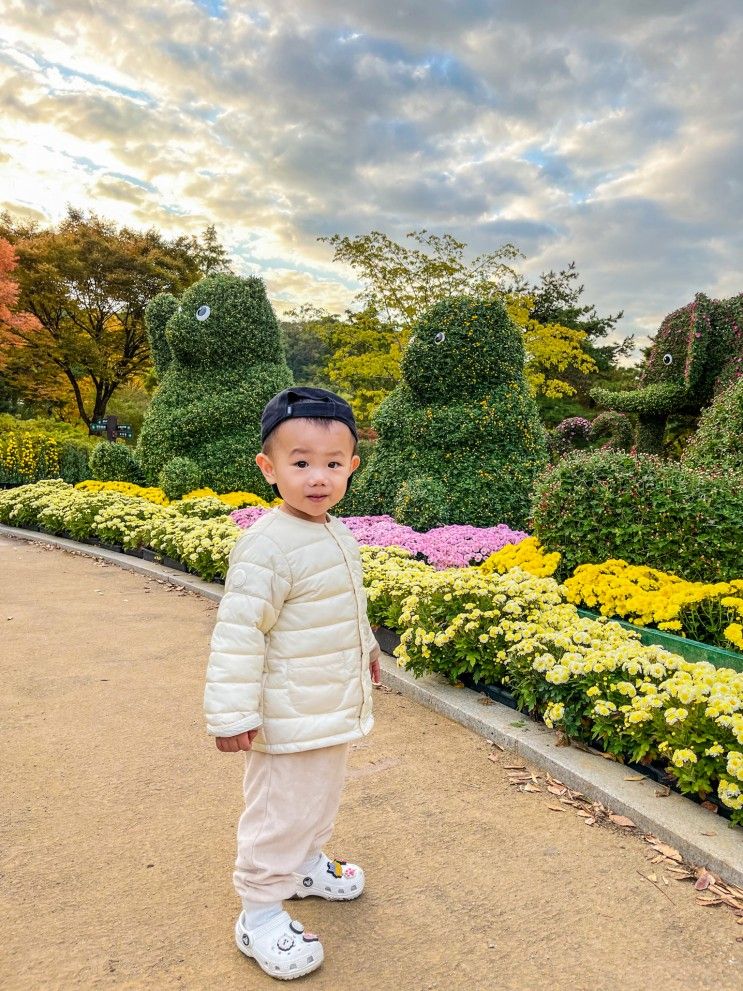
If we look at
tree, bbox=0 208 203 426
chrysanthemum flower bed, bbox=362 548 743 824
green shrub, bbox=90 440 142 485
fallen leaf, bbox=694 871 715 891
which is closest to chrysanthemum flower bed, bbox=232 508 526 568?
chrysanthemum flower bed, bbox=362 548 743 824

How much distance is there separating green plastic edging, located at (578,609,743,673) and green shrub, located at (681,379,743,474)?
1.97 m

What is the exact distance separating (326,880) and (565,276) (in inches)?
1133

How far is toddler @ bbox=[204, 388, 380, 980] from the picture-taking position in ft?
6.60

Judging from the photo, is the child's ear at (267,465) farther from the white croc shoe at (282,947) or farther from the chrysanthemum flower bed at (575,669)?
the chrysanthemum flower bed at (575,669)

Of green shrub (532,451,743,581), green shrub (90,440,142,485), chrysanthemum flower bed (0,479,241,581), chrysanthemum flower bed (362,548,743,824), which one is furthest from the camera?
green shrub (90,440,142,485)

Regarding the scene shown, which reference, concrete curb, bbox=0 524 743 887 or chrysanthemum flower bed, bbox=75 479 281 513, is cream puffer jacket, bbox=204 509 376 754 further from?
chrysanthemum flower bed, bbox=75 479 281 513

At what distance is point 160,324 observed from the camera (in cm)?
1158

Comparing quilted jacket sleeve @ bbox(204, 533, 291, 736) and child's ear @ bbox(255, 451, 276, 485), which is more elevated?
child's ear @ bbox(255, 451, 276, 485)

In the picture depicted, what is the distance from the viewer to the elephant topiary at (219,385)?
1059cm

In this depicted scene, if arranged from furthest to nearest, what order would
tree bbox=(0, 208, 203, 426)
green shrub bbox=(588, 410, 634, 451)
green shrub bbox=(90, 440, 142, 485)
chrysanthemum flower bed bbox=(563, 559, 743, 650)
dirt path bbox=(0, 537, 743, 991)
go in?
tree bbox=(0, 208, 203, 426) → green shrub bbox=(588, 410, 634, 451) → green shrub bbox=(90, 440, 142, 485) → chrysanthemum flower bed bbox=(563, 559, 743, 650) → dirt path bbox=(0, 537, 743, 991)

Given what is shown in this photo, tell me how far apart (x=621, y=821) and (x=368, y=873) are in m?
1.04

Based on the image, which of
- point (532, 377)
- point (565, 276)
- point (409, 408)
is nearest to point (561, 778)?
point (409, 408)

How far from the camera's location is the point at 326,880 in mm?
2365

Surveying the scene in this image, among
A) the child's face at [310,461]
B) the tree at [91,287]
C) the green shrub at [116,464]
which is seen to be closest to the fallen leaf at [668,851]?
the child's face at [310,461]
